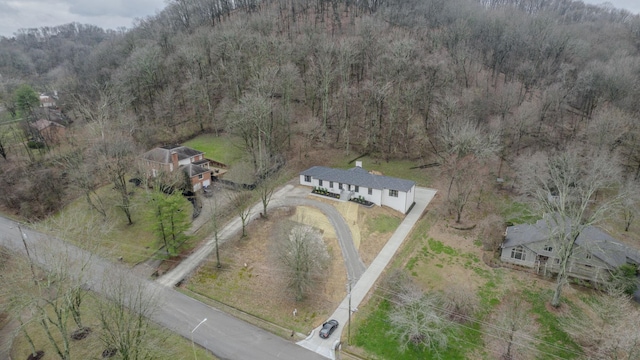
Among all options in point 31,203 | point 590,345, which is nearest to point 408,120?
point 590,345

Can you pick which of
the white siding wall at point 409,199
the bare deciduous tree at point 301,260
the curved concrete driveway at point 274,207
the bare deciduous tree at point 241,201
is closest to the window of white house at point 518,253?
the white siding wall at point 409,199

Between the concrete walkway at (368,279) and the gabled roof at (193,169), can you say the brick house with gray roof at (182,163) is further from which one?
the concrete walkway at (368,279)

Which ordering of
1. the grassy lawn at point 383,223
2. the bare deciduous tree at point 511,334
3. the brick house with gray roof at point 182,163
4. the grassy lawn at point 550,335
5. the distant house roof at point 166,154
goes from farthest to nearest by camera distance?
the distant house roof at point 166,154, the brick house with gray roof at point 182,163, the grassy lawn at point 383,223, the grassy lawn at point 550,335, the bare deciduous tree at point 511,334

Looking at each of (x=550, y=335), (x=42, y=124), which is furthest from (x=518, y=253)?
(x=42, y=124)

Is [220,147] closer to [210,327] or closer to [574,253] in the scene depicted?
[210,327]

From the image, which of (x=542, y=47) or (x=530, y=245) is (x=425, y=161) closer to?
(x=530, y=245)
